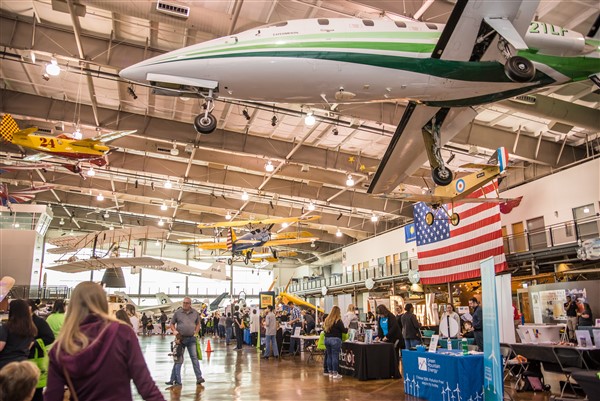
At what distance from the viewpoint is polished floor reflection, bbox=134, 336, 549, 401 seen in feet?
23.4

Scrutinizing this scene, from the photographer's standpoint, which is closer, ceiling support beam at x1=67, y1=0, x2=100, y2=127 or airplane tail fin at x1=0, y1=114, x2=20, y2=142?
ceiling support beam at x1=67, y1=0, x2=100, y2=127

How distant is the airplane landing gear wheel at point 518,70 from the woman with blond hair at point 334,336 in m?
5.60

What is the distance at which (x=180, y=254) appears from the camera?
44219mm

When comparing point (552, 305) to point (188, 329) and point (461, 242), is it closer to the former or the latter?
point (461, 242)

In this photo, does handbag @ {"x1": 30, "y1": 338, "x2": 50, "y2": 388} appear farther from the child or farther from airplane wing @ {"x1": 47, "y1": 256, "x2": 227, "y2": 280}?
airplane wing @ {"x1": 47, "y1": 256, "x2": 227, "y2": 280}

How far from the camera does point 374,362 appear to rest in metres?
8.93

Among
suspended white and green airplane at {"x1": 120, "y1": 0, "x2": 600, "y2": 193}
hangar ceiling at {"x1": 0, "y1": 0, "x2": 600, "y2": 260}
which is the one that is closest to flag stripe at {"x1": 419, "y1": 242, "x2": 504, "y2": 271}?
hangar ceiling at {"x1": 0, "y1": 0, "x2": 600, "y2": 260}

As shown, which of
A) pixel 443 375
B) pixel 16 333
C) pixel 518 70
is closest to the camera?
pixel 16 333

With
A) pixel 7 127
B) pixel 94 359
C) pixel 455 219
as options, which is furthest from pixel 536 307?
pixel 7 127

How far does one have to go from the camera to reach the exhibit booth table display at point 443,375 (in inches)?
233

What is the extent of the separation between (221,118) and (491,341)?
1205 centimetres

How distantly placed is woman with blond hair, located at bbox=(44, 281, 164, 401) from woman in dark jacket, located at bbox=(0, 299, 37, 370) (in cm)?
227

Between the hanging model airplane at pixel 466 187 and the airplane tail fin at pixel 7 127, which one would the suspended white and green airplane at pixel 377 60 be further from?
the airplane tail fin at pixel 7 127

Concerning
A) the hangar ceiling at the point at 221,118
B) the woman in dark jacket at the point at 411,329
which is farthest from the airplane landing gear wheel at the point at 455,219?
the woman in dark jacket at the point at 411,329
